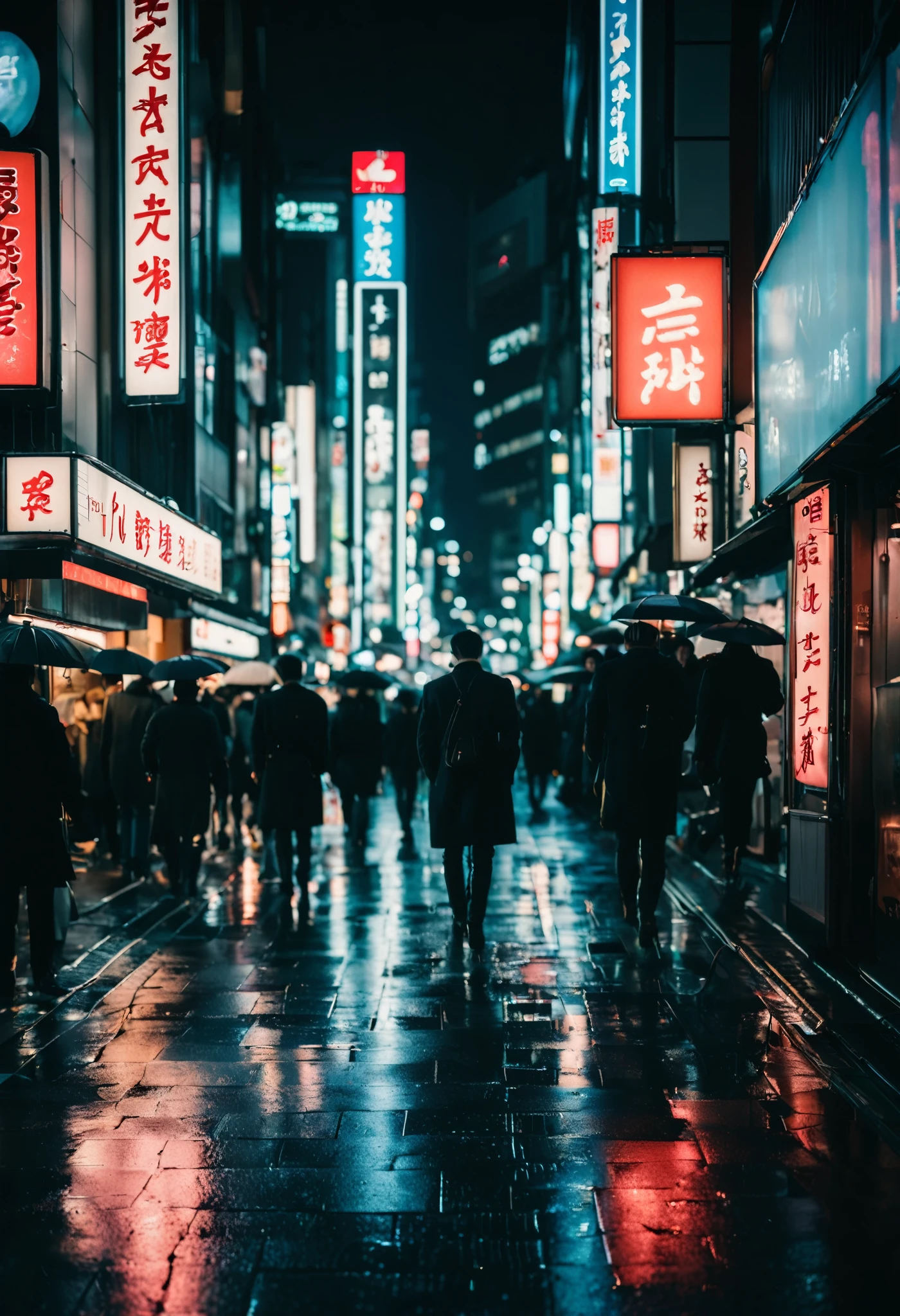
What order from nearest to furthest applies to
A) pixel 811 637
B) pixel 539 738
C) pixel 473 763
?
pixel 811 637 < pixel 473 763 < pixel 539 738

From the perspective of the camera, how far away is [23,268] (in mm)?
11750

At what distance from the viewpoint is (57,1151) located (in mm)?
4945

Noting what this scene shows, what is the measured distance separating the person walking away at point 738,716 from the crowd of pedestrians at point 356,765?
0.05 feet

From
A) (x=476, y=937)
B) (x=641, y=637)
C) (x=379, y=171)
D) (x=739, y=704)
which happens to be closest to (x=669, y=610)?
(x=739, y=704)

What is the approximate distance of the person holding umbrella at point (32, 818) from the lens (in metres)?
7.43

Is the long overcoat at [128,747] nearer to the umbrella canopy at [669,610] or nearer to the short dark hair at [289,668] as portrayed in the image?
the short dark hair at [289,668]

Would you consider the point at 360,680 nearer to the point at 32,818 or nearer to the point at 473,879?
the point at 473,879

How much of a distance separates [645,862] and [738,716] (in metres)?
2.46

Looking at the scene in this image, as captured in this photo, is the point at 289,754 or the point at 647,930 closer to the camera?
the point at 647,930

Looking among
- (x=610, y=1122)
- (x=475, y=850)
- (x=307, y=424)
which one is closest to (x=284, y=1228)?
(x=610, y=1122)

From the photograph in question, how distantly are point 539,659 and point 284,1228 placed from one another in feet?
238

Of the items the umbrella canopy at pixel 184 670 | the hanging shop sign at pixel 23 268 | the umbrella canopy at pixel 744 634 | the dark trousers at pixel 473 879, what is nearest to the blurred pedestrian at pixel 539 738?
the umbrella canopy at pixel 184 670

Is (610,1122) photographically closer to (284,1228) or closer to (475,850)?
(284,1228)

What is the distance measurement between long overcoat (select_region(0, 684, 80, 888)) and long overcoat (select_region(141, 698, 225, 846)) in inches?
141
